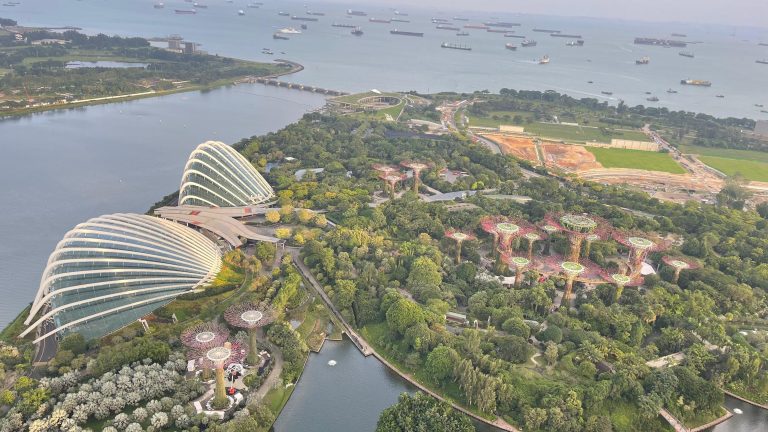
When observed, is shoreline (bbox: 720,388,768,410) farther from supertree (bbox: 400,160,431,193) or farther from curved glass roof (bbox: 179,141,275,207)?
curved glass roof (bbox: 179,141,275,207)

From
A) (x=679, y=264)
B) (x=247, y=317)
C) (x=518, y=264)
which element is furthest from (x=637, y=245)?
(x=247, y=317)

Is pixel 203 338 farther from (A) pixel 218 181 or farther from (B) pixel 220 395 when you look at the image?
(A) pixel 218 181

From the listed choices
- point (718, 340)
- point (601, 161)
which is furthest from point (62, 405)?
point (601, 161)

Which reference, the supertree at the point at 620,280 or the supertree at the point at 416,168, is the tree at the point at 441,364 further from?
the supertree at the point at 416,168

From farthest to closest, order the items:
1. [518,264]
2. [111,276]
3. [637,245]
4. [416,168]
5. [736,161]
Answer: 1. [736,161]
2. [416,168]
3. [637,245]
4. [518,264]
5. [111,276]

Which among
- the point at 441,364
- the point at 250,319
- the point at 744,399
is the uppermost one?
the point at 250,319

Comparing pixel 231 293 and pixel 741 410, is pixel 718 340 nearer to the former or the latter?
pixel 741 410
